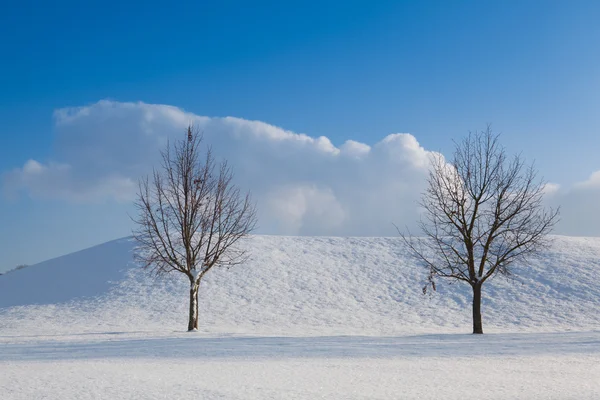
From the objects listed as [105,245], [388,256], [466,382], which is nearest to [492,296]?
[388,256]

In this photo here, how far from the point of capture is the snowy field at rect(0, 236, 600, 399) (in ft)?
37.9

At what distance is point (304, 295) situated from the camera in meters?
37.1

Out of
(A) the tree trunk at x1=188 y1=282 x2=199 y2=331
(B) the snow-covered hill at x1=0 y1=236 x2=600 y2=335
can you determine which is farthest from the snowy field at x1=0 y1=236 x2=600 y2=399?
(A) the tree trunk at x1=188 y1=282 x2=199 y2=331

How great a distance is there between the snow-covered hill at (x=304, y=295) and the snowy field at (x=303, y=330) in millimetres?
156

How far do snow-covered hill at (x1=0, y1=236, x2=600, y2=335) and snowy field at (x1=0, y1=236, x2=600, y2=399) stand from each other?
16 centimetres

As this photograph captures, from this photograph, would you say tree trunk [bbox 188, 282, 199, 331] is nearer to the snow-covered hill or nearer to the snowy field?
the snow-covered hill

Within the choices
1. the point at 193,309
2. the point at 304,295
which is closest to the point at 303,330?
the point at 193,309

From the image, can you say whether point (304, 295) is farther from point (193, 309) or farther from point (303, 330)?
point (193, 309)

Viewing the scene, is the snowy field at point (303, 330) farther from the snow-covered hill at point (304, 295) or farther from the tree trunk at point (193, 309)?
the tree trunk at point (193, 309)

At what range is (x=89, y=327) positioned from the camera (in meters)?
29.7

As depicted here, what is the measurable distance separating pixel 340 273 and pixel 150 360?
27.3 metres

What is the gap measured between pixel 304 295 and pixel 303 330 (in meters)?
10.1

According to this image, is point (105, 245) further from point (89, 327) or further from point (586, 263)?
point (586, 263)

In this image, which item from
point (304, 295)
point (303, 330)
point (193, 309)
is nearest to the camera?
point (193, 309)
